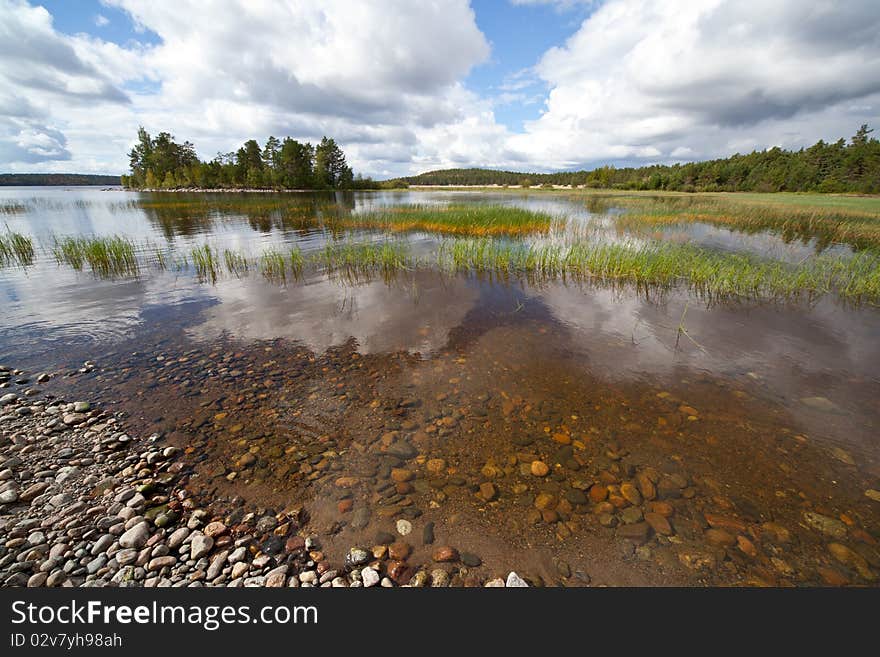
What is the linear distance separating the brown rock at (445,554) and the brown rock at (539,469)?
5.49ft

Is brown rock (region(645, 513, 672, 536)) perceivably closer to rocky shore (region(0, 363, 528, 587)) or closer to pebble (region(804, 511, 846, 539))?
pebble (region(804, 511, 846, 539))

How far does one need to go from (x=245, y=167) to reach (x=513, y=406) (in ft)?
456

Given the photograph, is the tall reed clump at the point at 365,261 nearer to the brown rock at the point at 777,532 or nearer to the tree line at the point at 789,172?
the brown rock at the point at 777,532

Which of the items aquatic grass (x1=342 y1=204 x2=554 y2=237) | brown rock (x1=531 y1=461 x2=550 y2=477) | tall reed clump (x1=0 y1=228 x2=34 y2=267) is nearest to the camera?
brown rock (x1=531 y1=461 x2=550 y2=477)

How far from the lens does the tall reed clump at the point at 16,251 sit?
15930mm

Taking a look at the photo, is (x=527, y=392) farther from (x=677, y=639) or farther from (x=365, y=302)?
(x=365, y=302)

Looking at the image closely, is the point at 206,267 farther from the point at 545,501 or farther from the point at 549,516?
the point at 549,516

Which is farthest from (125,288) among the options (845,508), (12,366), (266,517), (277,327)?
(845,508)

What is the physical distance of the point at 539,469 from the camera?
468 cm

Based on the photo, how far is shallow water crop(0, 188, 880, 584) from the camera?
3824 mm

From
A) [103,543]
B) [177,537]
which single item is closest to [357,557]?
[177,537]

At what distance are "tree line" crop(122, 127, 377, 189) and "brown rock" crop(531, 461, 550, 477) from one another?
4916 inches

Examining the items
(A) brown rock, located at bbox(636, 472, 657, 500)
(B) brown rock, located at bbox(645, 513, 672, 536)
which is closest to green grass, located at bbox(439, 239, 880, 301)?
(A) brown rock, located at bbox(636, 472, 657, 500)

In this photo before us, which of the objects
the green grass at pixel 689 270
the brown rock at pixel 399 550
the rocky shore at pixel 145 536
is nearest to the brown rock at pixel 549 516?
the rocky shore at pixel 145 536
